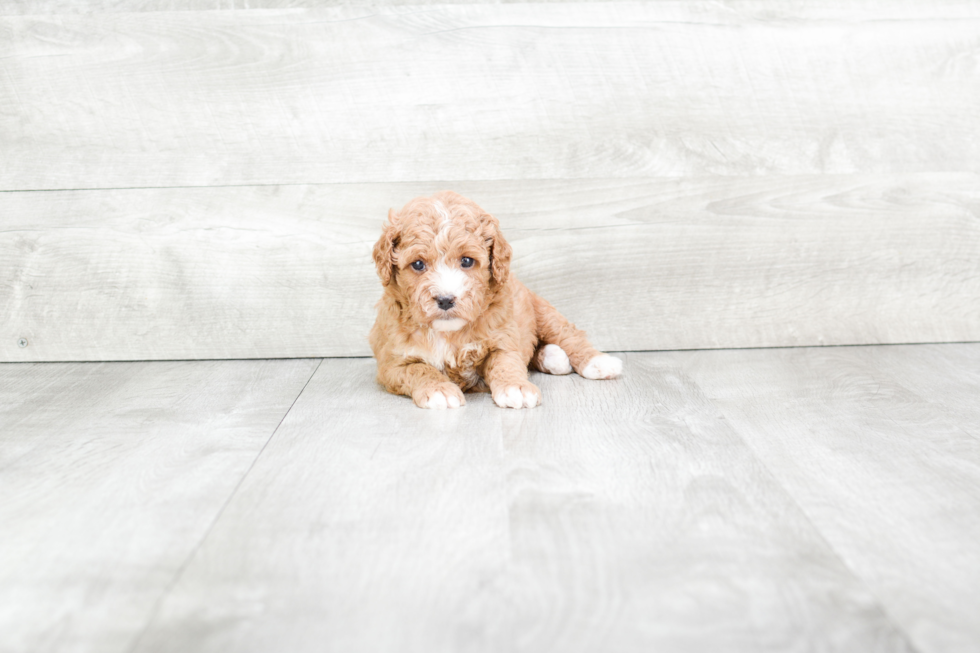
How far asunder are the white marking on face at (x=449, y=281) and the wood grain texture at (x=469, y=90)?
644 mm

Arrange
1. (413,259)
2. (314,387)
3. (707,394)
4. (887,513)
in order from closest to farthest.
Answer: (887,513) < (413,259) < (707,394) < (314,387)

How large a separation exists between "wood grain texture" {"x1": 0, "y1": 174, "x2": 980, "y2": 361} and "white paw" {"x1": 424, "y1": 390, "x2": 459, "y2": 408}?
67 cm

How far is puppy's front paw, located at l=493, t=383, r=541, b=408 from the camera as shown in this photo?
1915 mm

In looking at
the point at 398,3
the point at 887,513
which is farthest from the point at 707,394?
the point at 398,3

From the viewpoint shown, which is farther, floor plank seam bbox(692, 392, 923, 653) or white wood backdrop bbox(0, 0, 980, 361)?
white wood backdrop bbox(0, 0, 980, 361)

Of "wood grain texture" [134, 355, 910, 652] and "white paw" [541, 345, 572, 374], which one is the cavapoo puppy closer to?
"white paw" [541, 345, 572, 374]

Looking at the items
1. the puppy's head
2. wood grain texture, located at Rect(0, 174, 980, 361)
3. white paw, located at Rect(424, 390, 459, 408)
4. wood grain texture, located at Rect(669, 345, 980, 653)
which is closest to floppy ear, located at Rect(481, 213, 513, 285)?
the puppy's head

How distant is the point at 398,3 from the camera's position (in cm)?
240

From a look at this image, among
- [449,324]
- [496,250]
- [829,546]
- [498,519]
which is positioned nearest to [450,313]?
[449,324]

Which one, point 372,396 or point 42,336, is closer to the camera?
point 372,396

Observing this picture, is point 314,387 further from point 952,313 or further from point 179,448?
point 952,313

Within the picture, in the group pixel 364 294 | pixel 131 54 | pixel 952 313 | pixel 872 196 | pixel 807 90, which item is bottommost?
pixel 952 313

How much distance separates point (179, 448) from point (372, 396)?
53cm

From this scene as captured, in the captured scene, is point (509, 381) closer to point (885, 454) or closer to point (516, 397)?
point (516, 397)
